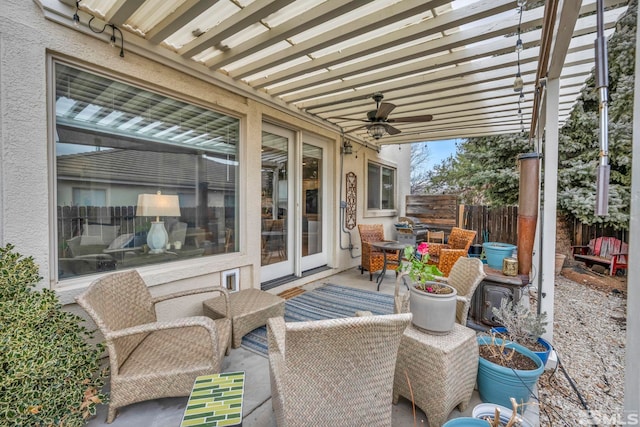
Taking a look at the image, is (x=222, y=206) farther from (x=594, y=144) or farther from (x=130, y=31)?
(x=594, y=144)

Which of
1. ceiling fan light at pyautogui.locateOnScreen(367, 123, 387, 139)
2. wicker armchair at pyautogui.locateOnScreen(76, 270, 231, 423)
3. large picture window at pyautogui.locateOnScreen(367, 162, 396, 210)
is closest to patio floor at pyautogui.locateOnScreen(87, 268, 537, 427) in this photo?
wicker armchair at pyautogui.locateOnScreen(76, 270, 231, 423)

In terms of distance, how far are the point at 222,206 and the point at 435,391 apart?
2.80 metres

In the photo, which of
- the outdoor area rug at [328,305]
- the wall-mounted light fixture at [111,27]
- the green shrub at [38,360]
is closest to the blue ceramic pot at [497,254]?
the outdoor area rug at [328,305]

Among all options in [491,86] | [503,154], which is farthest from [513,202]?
[491,86]

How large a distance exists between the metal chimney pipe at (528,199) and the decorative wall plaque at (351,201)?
3.19 metres

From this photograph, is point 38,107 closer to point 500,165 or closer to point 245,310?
point 245,310

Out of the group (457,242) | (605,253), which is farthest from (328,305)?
(605,253)

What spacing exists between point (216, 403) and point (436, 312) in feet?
4.28

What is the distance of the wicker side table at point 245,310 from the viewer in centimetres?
252

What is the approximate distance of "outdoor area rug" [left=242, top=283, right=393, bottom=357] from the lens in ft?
9.70

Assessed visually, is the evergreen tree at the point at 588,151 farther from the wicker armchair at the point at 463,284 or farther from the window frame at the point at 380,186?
the wicker armchair at the point at 463,284

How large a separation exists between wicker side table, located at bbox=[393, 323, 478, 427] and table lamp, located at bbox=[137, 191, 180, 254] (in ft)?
8.09

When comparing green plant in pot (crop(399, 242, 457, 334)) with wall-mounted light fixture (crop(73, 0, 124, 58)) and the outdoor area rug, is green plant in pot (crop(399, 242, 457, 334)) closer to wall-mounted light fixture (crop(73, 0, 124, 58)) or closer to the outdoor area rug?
the outdoor area rug

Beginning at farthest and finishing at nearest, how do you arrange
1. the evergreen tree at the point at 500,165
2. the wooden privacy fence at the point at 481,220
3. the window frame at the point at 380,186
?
the evergreen tree at the point at 500,165
the wooden privacy fence at the point at 481,220
the window frame at the point at 380,186
